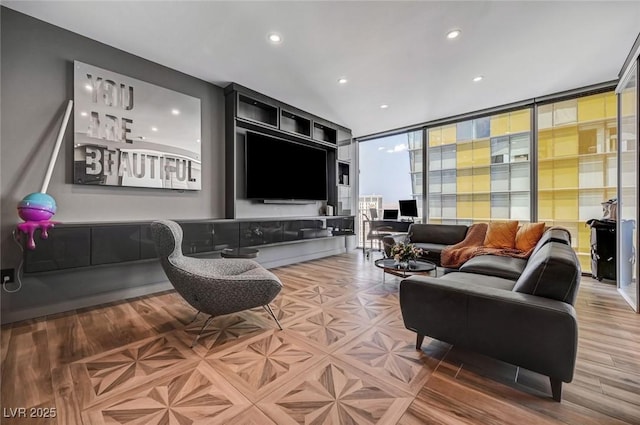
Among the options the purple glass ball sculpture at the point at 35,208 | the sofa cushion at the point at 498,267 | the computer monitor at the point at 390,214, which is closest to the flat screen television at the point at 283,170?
the computer monitor at the point at 390,214

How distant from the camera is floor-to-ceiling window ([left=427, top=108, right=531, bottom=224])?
175 inches

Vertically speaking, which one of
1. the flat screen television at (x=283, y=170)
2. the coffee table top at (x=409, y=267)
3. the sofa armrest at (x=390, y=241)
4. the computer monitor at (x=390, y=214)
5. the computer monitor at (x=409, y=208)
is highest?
the flat screen television at (x=283, y=170)

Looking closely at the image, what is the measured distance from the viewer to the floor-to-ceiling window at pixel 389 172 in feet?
18.1

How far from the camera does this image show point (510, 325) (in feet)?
4.75

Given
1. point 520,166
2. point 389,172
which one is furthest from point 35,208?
point 520,166

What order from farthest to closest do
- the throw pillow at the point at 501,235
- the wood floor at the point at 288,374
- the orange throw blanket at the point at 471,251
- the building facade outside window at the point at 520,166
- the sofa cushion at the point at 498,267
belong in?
the building facade outside window at the point at 520,166 → the throw pillow at the point at 501,235 → the orange throw blanket at the point at 471,251 → the sofa cushion at the point at 498,267 → the wood floor at the point at 288,374

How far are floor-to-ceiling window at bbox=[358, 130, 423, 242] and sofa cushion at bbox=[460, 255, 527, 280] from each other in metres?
2.53

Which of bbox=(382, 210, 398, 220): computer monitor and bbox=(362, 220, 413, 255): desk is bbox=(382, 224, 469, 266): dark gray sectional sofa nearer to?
bbox=(362, 220, 413, 255): desk

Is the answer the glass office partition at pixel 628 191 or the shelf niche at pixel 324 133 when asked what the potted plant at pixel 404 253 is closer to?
the glass office partition at pixel 628 191

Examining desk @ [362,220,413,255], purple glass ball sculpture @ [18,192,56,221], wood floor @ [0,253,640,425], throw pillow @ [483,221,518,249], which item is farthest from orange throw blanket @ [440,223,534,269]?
purple glass ball sculpture @ [18,192,56,221]

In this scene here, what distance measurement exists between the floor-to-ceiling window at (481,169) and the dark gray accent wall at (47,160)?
4.68 m

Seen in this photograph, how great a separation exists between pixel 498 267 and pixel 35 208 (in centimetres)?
405

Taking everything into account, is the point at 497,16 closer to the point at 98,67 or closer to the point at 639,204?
the point at 639,204

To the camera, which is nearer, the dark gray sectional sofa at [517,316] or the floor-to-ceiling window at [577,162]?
the dark gray sectional sofa at [517,316]
